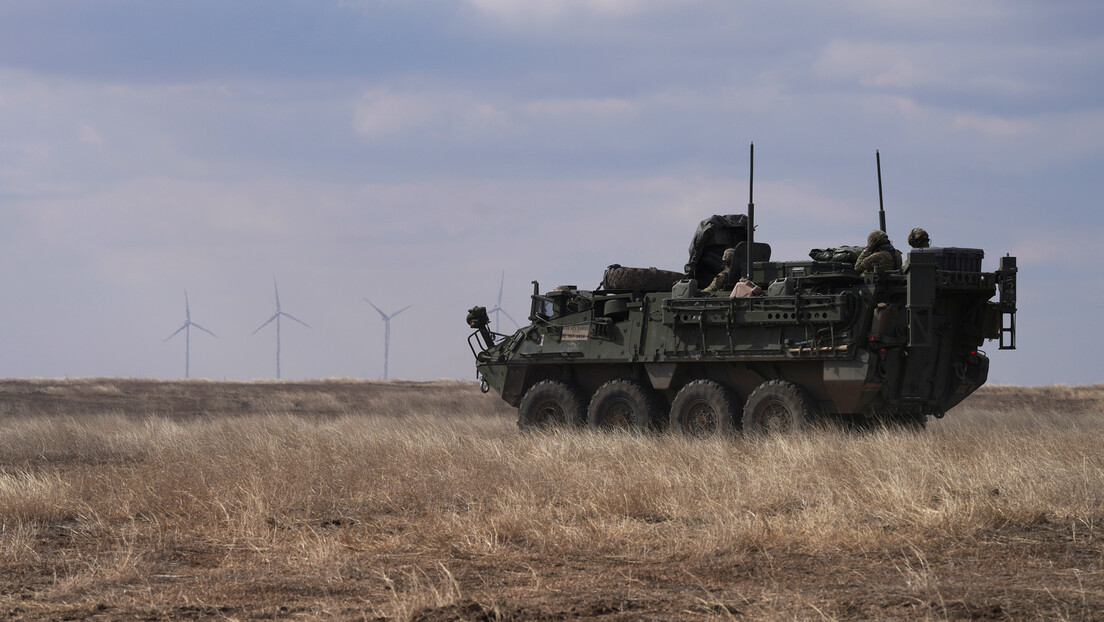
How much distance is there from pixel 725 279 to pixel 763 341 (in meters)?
1.67

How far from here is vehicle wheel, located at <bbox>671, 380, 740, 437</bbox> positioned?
1526 cm

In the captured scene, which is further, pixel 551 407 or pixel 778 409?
pixel 551 407

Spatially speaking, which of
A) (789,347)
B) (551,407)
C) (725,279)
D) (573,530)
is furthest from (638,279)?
(573,530)

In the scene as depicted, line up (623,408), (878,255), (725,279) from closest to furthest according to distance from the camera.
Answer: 1. (878,255)
2. (725,279)
3. (623,408)

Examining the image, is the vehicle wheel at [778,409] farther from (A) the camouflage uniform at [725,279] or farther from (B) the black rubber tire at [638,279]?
(B) the black rubber tire at [638,279]

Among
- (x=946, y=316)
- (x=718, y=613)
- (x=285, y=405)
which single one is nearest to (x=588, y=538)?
(x=718, y=613)

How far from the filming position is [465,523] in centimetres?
875

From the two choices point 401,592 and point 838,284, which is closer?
point 401,592

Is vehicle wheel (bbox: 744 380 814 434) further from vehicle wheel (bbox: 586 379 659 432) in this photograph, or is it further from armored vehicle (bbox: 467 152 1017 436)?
vehicle wheel (bbox: 586 379 659 432)

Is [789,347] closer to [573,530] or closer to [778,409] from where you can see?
[778,409]

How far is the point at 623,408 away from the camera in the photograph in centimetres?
1664

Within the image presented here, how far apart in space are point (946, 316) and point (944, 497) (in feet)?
21.0

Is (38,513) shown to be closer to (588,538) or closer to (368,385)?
(588,538)

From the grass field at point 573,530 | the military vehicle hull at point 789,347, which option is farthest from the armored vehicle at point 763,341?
the grass field at point 573,530
